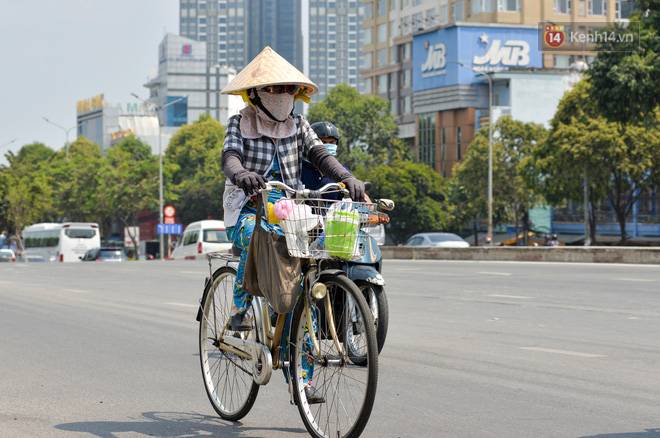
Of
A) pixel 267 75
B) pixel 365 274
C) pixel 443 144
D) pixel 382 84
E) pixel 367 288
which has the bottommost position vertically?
pixel 367 288

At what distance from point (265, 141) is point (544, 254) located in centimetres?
2742

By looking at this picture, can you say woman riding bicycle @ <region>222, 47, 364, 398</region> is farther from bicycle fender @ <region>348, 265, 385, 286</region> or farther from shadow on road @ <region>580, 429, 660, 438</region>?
shadow on road @ <region>580, 429, 660, 438</region>

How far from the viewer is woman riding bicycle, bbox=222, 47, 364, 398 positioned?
521 cm

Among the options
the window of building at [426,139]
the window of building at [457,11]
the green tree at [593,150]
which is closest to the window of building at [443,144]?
the window of building at [426,139]

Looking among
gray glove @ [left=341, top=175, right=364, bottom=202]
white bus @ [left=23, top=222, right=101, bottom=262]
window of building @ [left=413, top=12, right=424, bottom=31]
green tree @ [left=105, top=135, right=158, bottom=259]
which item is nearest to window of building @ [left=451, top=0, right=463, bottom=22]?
window of building @ [left=413, top=12, right=424, bottom=31]

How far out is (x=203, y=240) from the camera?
38.8m

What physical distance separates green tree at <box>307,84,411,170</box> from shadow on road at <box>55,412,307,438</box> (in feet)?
234

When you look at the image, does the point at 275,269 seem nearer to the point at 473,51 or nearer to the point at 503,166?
the point at 503,166

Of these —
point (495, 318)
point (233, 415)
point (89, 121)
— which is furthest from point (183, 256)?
point (89, 121)

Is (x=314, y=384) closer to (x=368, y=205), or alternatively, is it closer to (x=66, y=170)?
(x=368, y=205)

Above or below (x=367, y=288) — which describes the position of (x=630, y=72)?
above

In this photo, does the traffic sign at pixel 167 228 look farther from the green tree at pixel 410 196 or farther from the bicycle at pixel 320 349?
the bicycle at pixel 320 349

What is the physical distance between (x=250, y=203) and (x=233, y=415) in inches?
46.0

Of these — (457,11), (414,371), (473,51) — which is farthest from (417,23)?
(414,371)
